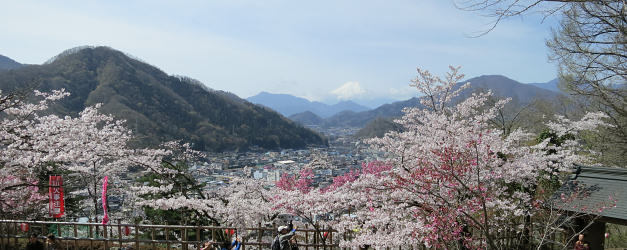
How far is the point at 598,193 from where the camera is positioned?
21.5 feet

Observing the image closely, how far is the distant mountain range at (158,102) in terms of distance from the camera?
4809 centimetres

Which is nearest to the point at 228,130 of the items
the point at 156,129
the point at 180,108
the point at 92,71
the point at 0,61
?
the point at 180,108

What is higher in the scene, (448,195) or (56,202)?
(448,195)

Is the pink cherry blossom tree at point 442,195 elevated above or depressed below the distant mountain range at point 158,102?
below

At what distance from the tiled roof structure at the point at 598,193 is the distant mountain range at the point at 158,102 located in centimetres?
4033

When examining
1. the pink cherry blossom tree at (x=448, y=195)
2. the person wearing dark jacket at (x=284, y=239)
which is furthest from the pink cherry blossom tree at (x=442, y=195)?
the person wearing dark jacket at (x=284, y=239)

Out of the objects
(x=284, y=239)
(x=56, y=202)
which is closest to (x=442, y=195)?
(x=284, y=239)

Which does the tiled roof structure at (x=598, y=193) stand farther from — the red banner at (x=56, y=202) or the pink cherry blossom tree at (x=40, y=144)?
the red banner at (x=56, y=202)

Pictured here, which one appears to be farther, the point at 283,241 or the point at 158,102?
the point at 158,102

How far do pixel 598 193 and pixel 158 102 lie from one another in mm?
61074

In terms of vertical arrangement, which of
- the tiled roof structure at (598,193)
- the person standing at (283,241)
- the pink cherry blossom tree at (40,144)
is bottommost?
the person standing at (283,241)

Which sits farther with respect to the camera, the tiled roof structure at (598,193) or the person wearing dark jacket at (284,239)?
the tiled roof structure at (598,193)

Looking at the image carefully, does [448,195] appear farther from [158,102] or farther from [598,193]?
[158,102]

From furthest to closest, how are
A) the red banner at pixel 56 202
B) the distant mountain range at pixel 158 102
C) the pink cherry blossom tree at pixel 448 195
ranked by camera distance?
the distant mountain range at pixel 158 102, the red banner at pixel 56 202, the pink cherry blossom tree at pixel 448 195
